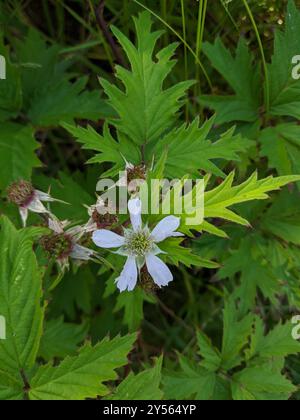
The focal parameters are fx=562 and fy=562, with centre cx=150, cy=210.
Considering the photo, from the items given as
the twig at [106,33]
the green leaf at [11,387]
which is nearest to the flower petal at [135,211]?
the green leaf at [11,387]

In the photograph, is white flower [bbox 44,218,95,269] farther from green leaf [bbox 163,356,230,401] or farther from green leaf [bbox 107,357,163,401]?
green leaf [bbox 163,356,230,401]

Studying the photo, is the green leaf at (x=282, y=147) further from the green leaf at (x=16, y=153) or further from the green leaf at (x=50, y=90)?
the green leaf at (x=16, y=153)

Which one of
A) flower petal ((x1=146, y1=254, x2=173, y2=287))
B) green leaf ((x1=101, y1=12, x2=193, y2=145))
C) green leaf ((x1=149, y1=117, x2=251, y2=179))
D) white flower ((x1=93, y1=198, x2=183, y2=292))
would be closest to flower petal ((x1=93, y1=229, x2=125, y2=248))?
white flower ((x1=93, y1=198, x2=183, y2=292))

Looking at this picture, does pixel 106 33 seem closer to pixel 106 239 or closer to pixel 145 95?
pixel 145 95

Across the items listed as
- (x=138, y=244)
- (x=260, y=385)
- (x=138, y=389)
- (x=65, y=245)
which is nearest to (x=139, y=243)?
(x=138, y=244)

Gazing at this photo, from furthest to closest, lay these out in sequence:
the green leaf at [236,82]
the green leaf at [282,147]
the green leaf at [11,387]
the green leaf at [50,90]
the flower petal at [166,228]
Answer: the green leaf at [50,90] < the green leaf at [236,82] < the green leaf at [282,147] < the green leaf at [11,387] < the flower petal at [166,228]

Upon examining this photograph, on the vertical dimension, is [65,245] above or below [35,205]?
below
